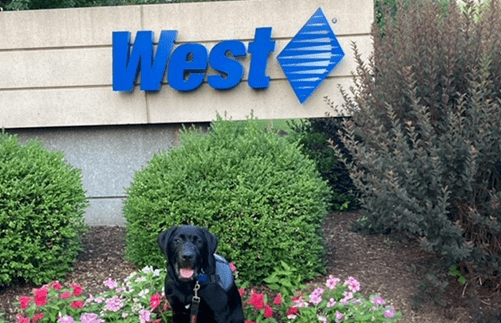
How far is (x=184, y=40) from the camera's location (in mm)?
8203

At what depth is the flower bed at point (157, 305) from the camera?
208 inches

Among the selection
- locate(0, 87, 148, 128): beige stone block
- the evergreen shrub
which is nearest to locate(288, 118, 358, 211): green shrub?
locate(0, 87, 148, 128): beige stone block

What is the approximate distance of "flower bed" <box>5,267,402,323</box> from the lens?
5.27 metres

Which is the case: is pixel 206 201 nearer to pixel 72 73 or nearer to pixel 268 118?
pixel 268 118

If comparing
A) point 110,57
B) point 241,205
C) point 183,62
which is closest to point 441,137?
point 241,205

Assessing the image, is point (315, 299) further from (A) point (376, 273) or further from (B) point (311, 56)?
(B) point (311, 56)

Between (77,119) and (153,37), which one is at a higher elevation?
(153,37)

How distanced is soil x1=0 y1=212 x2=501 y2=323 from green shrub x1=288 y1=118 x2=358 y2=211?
78cm

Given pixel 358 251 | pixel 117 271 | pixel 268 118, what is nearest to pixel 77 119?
pixel 268 118

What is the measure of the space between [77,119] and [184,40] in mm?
1505

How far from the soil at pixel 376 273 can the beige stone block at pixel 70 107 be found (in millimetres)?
1623

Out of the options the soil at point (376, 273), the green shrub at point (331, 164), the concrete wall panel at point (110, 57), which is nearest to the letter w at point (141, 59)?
the concrete wall panel at point (110, 57)

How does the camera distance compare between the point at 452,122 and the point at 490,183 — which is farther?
the point at 490,183

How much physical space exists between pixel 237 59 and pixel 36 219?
10.2ft
